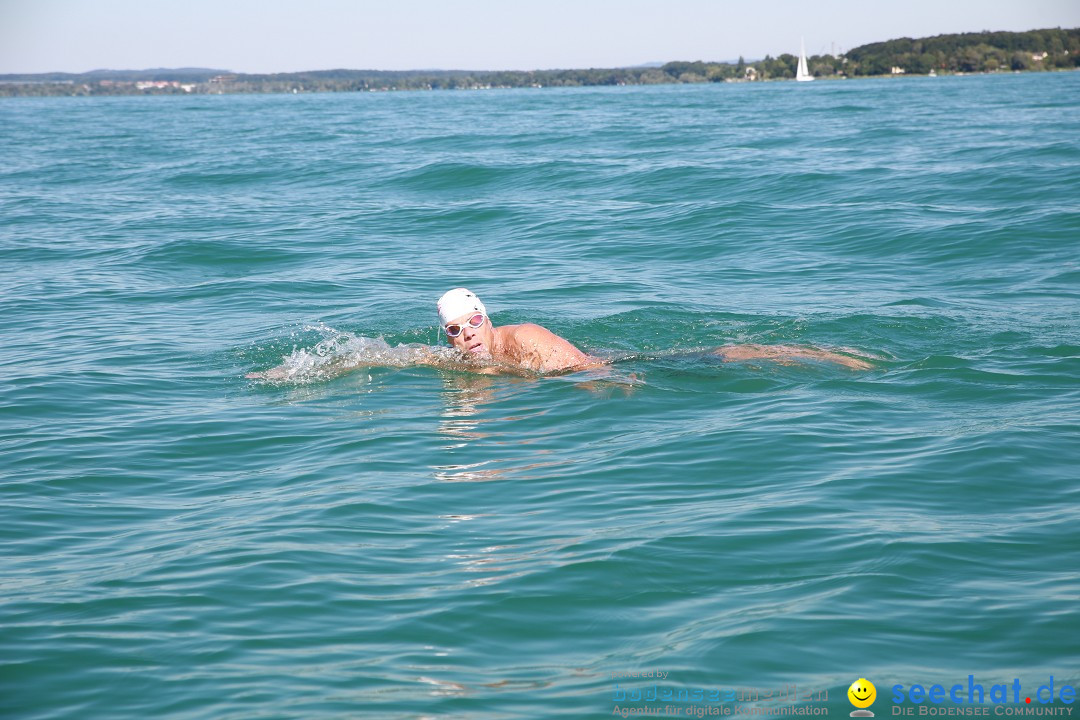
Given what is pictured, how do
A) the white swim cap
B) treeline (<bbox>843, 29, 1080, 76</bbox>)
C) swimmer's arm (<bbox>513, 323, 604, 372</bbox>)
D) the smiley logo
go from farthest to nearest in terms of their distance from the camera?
treeline (<bbox>843, 29, 1080, 76</bbox>)
swimmer's arm (<bbox>513, 323, 604, 372</bbox>)
the white swim cap
the smiley logo

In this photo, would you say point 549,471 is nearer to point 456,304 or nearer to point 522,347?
point 522,347

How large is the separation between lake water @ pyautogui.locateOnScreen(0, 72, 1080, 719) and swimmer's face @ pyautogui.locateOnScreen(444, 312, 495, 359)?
0.35m

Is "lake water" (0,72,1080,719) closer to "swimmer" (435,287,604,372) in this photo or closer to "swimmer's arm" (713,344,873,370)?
"swimmer's arm" (713,344,873,370)

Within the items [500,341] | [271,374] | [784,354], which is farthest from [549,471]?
[271,374]

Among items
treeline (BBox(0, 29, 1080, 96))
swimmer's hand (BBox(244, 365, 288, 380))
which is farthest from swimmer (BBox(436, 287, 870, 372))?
treeline (BBox(0, 29, 1080, 96))

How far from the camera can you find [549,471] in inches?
273

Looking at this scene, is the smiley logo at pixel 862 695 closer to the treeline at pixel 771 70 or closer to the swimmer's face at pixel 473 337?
the swimmer's face at pixel 473 337

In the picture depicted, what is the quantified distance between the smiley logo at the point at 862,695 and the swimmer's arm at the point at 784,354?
5.05 metres

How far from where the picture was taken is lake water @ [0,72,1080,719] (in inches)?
179

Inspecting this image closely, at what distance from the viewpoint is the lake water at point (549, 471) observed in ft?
14.9

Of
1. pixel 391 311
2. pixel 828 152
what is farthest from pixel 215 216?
pixel 828 152

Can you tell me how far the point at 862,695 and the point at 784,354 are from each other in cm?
528

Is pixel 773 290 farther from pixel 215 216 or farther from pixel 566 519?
pixel 215 216

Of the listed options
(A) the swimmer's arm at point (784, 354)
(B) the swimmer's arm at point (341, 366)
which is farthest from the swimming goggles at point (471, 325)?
(A) the swimmer's arm at point (784, 354)
